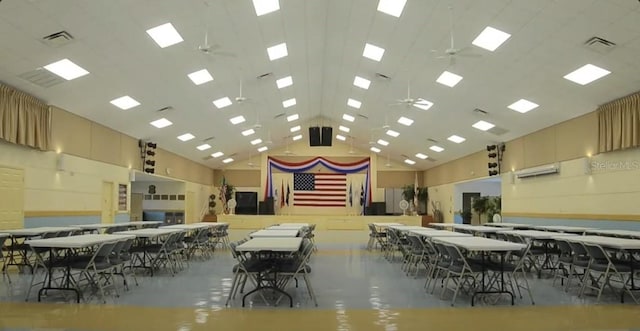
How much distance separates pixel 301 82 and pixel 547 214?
25.6 ft

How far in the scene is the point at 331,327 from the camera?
439cm

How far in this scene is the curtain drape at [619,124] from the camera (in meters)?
9.01

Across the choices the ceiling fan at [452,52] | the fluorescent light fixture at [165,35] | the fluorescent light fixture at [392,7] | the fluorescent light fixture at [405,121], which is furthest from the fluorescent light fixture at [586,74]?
the fluorescent light fixture at [165,35]

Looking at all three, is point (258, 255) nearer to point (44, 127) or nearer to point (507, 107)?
point (44, 127)

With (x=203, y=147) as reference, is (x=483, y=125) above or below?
above

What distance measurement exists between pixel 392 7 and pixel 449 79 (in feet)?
10.7

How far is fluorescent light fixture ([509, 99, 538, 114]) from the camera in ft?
37.4

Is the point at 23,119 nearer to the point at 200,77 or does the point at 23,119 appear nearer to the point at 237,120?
the point at 200,77

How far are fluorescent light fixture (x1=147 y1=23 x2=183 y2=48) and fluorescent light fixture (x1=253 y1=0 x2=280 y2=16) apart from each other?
60.6 inches

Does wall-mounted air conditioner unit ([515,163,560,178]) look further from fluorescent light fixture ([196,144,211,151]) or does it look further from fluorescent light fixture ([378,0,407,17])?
fluorescent light fixture ([196,144,211,151])

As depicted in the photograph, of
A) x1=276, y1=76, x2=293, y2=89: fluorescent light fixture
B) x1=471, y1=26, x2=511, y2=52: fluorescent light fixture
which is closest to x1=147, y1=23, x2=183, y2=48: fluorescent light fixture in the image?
x1=276, y1=76, x2=293, y2=89: fluorescent light fixture

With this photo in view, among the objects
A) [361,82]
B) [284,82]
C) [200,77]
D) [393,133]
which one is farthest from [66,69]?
[393,133]

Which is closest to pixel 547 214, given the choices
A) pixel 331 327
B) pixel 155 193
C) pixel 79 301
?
pixel 331 327

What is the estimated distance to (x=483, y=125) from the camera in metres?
14.3
